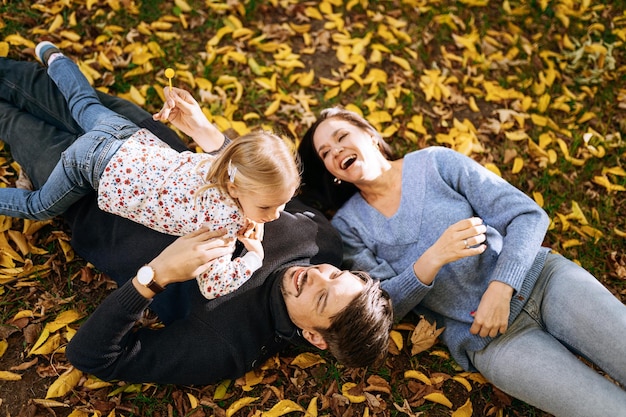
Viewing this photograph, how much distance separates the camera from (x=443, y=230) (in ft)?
→ 10.9

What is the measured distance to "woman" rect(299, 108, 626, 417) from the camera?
2.88m

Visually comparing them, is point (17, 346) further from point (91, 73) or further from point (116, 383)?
point (91, 73)

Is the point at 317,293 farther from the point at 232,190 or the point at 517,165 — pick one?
the point at 517,165

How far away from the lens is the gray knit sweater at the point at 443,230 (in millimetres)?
3137

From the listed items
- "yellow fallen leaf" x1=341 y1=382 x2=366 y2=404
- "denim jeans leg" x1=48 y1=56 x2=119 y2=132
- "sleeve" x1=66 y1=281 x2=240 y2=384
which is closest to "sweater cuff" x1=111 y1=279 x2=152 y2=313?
"sleeve" x1=66 y1=281 x2=240 y2=384

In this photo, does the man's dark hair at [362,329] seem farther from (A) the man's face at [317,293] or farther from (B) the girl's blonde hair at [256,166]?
(B) the girl's blonde hair at [256,166]

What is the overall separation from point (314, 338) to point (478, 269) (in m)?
1.13

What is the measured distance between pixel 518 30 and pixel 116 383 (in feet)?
15.4

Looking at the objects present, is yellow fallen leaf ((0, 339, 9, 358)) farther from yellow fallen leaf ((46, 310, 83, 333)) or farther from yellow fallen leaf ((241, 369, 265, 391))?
yellow fallen leaf ((241, 369, 265, 391))

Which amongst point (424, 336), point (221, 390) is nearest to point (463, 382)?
point (424, 336)

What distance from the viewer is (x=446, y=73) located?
4.85 meters

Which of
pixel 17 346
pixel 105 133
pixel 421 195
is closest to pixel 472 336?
pixel 421 195

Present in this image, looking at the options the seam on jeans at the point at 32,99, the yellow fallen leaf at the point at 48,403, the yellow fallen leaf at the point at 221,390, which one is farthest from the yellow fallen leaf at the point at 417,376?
the seam on jeans at the point at 32,99

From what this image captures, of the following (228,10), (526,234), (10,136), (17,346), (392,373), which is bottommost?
(392,373)
